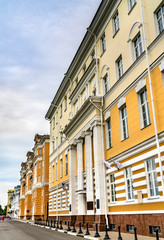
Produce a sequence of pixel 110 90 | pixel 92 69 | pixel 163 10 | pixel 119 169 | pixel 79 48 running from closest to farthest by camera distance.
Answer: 1. pixel 163 10
2. pixel 119 169
3. pixel 110 90
4. pixel 92 69
5. pixel 79 48

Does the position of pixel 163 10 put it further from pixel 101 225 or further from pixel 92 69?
pixel 101 225

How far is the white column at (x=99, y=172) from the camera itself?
2109cm

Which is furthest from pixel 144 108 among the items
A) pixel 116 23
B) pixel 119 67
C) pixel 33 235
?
pixel 33 235

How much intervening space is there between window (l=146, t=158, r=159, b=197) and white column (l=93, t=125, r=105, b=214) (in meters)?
6.64

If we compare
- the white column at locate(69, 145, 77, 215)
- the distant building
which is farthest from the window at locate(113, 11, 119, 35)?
the distant building

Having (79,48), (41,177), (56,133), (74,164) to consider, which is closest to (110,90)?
(79,48)

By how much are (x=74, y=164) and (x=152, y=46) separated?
61.2 ft

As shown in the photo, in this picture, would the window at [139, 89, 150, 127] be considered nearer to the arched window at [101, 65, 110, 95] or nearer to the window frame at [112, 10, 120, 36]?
the arched window at [101, 65, 110, 95]

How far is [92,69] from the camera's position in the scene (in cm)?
2634

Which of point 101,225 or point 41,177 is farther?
point 41,177

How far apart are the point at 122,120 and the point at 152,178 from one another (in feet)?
19.4

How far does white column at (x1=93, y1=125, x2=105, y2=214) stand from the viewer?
21094 mm

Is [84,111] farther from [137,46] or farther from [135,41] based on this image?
[137,46]

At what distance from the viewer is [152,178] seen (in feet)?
49.9
